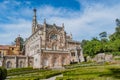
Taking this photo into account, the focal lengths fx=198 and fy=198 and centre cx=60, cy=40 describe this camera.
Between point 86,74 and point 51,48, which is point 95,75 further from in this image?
point 51,48

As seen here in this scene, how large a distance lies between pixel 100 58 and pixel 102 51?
6.09 meters

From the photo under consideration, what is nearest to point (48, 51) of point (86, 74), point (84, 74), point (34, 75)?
point (34, 75)

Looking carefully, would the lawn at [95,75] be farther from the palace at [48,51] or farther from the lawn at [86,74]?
the palace at [48,51]

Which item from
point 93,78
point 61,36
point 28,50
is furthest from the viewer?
point 28,50

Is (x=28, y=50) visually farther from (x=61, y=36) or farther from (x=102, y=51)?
(x=102, y=51)

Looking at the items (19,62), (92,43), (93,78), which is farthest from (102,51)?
(93,78)

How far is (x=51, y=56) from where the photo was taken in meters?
66.8

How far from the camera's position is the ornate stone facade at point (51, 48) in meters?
65.9

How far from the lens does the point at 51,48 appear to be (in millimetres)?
75250

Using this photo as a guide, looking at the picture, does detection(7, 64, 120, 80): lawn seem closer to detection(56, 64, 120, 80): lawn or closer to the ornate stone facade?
detection(56, 64, 120, 80): lawn

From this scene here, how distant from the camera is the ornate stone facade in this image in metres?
65.9

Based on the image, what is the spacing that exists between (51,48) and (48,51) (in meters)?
8.30

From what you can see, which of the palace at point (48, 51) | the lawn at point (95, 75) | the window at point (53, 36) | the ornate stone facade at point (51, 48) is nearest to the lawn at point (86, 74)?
the lawn at point (95, 75)

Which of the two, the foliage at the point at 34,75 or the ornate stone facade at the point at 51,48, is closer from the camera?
the foliage at the point at 34,75
